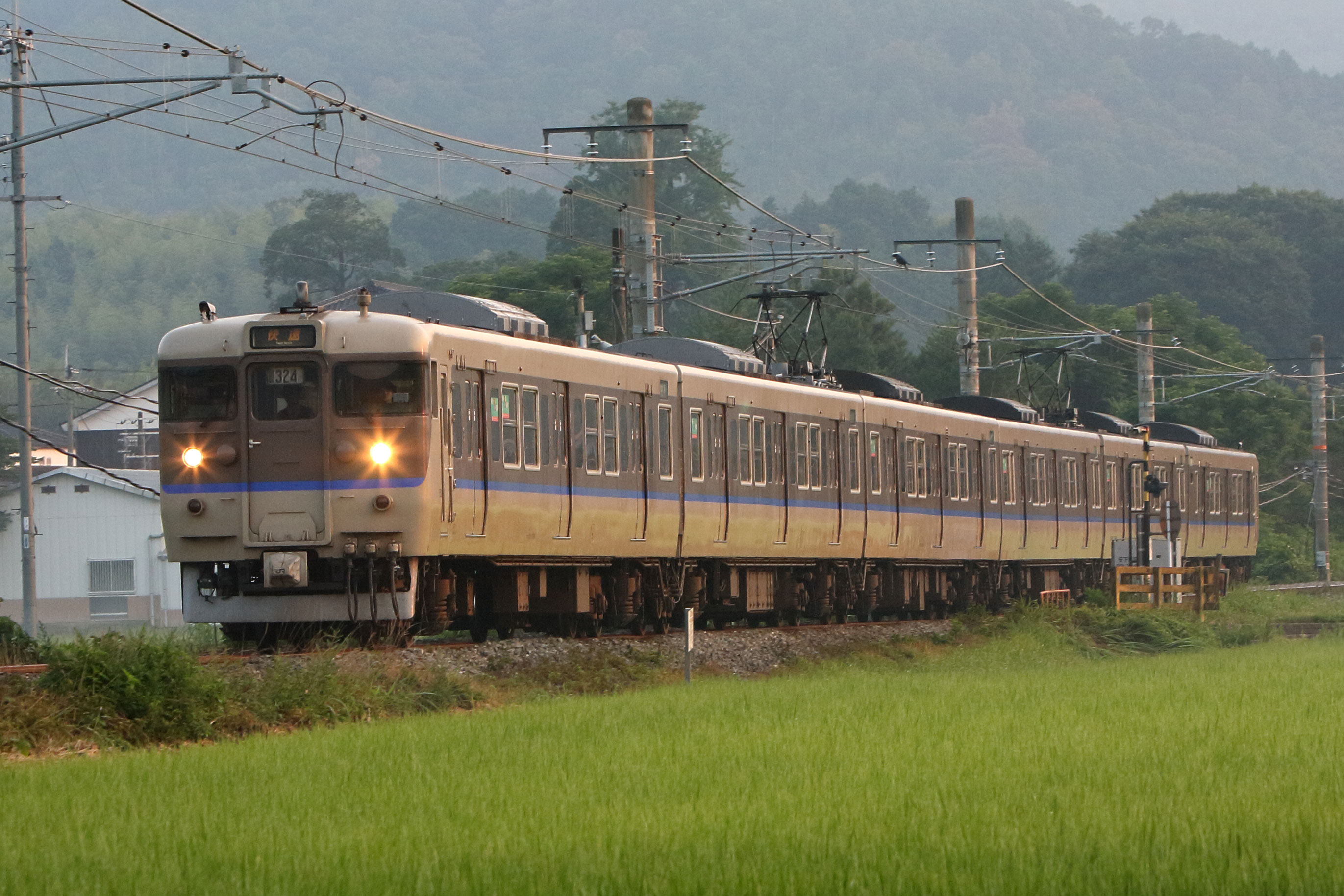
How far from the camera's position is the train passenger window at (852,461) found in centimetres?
2970

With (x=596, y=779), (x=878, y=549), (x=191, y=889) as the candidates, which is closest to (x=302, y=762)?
(x=596, y=779)

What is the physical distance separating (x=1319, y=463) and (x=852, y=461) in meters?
33.7

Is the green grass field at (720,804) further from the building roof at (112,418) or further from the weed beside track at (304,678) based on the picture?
the building roof at (112,418)

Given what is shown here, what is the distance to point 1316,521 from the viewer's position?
59.1 metres

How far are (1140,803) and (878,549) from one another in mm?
21238

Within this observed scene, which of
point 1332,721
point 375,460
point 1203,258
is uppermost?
point 1203,258

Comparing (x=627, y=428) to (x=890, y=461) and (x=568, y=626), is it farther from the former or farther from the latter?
(x=890, y=461)

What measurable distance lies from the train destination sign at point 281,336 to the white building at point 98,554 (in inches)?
1430

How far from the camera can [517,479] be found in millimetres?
20500

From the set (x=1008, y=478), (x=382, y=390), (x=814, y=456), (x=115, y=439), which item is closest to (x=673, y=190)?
(x=115, y=439)

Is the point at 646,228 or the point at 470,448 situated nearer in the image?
the point at 470,448

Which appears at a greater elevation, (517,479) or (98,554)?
(517,479)

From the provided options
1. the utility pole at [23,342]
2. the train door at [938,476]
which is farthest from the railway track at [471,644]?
the utility pole at [23,342]

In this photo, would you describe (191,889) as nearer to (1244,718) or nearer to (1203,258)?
(1244,718)
